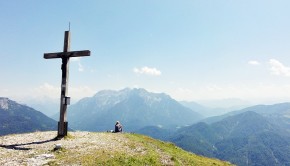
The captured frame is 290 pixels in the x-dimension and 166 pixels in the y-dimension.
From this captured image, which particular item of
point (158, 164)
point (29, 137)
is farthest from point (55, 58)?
point (158, 164)

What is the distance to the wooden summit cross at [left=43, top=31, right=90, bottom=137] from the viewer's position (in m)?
32.3

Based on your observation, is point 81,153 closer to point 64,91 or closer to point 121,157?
point 121,157

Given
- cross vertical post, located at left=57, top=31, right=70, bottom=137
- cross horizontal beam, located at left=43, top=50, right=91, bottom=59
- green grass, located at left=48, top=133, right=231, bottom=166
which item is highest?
cross horizontal beam, located at left=43, top=50, right=91, bottom=59

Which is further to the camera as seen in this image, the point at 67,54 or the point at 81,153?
the point at 67,54

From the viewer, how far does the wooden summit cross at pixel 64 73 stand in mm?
32281

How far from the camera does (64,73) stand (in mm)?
33438

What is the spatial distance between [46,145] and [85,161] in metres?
7.21

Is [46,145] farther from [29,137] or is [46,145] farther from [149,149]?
[149,149]

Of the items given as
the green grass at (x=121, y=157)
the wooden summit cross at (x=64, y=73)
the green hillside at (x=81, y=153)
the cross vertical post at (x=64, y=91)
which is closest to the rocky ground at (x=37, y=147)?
the green hillside at (x=81, y=153)

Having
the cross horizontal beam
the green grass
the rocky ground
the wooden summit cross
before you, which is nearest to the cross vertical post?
the wooden summit cross

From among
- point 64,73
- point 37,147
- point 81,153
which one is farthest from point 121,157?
point 64,73

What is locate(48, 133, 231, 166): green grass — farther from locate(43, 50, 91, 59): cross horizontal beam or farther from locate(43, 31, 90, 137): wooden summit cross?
locate(43, 50, 91, 59): cross horizontal beam

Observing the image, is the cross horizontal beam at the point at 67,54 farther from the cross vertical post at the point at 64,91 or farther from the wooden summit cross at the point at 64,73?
the cross vertical post at the point at 64,91

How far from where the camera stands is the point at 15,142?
99.1ft
